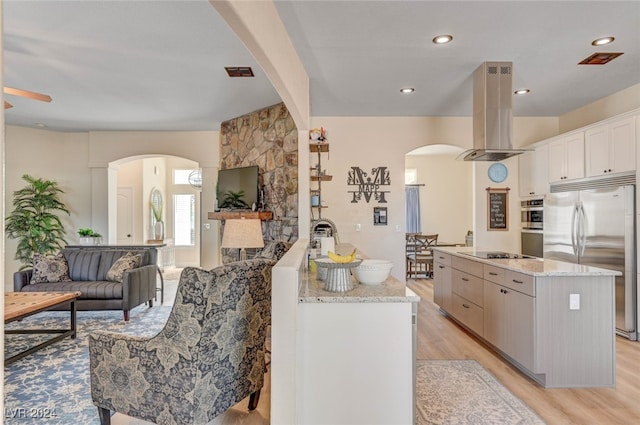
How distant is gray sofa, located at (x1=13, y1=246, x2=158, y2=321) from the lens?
4418mm

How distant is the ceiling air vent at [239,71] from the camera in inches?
154

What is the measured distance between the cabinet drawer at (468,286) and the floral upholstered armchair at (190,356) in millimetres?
2422

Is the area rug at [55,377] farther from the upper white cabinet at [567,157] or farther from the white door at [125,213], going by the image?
the upper white cabinet at [567,157]

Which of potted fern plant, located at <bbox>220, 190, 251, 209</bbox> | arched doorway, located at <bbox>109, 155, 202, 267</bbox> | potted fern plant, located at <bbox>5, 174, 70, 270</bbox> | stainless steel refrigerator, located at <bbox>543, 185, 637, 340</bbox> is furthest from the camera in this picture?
arched doorway, located at <bbox>109, 155, 202, 267</bbox>

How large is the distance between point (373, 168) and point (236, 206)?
220cm

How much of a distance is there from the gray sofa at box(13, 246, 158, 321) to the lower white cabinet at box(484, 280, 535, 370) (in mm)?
3872

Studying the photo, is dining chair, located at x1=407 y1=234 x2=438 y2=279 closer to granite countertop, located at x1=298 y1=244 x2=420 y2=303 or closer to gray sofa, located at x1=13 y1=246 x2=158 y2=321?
gray sofa, located at x1=13 y1=246 x2=158 y2=321

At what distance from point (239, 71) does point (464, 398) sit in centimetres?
362

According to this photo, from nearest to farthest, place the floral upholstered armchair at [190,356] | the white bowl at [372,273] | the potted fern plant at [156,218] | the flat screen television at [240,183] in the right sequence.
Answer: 1. the floral upholstered armchair at [190,356]
2. the white bowl at [372,273]
3. the flat screen television at [240,183]
4. the potted fern plant at [156,218]

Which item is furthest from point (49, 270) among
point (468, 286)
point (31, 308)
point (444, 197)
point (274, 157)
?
point (444, 197)

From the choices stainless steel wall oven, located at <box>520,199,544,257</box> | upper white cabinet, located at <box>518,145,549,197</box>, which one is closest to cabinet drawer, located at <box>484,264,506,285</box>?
stainless steel wall oven, located at <box>520,199,544,257</box>

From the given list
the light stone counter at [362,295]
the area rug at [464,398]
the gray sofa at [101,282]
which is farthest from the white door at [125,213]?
the light stone counter at [362,295]

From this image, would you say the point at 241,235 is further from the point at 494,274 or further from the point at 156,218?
the point at 156,218

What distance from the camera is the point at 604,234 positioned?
409 centimetres
